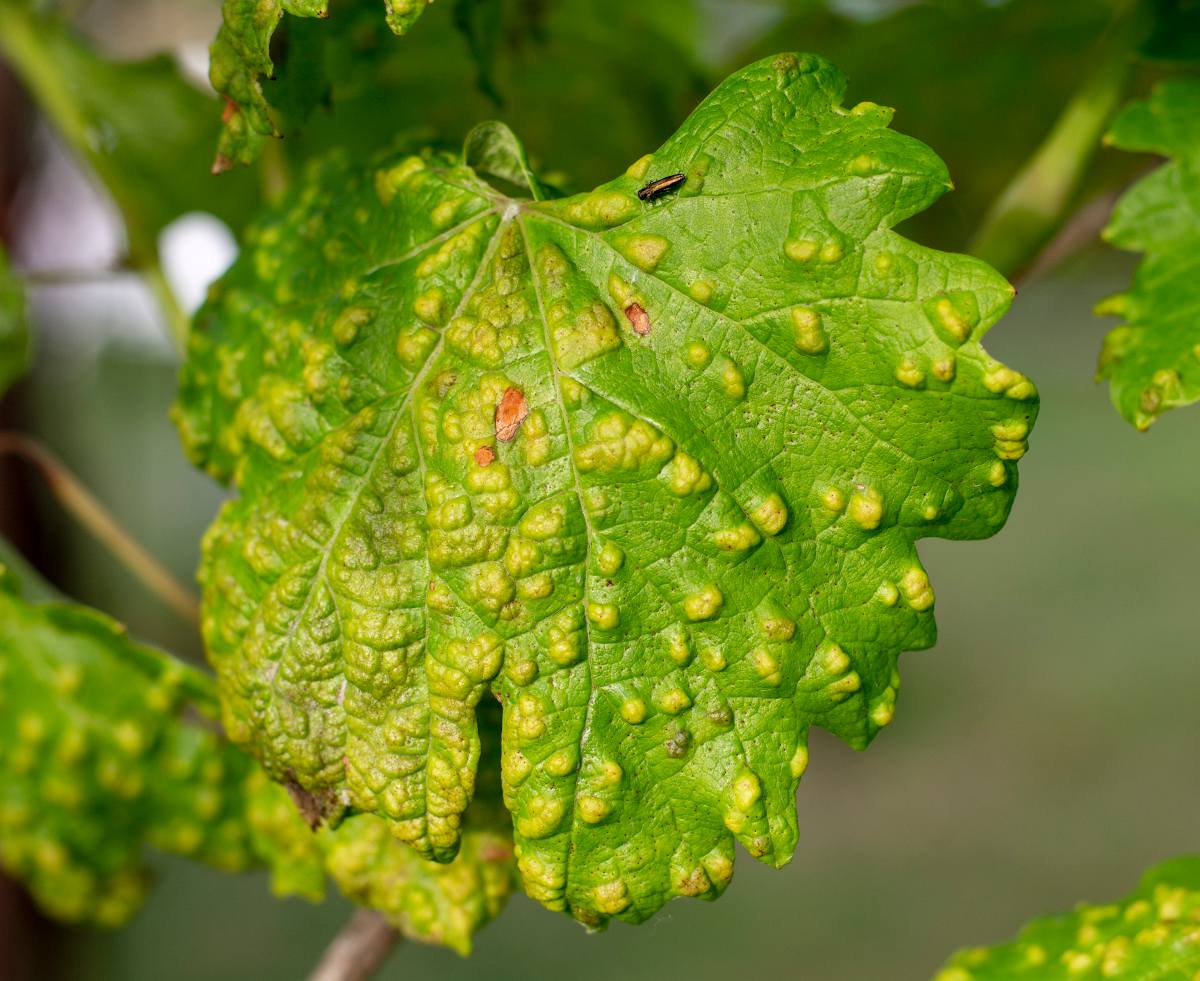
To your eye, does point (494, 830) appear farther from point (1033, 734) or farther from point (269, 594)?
point (1033, 734)

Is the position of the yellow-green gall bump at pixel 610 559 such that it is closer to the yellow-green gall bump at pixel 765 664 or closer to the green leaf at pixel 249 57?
the yellow-green gall bump at pixel 765 664

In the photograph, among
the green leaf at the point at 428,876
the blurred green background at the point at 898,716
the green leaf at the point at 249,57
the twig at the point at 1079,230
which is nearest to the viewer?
the green leaf at the point at 249,57

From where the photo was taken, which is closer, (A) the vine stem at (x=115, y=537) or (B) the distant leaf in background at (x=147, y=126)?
(A) the vine stem at (x=115, y=537)

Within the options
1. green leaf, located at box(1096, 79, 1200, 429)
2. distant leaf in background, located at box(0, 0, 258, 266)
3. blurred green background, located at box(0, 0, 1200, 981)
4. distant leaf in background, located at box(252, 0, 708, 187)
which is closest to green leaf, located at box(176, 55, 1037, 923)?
green leaf, located at box(1096, 79, 1200, 429)

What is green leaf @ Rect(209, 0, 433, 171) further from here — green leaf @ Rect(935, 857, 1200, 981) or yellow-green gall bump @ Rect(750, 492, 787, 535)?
green leaf @ Rect(935, 857, 1200, 981)

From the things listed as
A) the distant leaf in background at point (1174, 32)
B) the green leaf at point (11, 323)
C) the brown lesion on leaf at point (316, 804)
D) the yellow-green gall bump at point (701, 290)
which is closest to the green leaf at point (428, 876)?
the brown lesion on leaf at point (316, 804)

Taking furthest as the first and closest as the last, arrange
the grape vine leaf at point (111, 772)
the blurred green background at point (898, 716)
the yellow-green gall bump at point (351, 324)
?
→ the blurred green background at point (898, 716) → the grape vine leaf at point (111, 772) → the yellow-green gall bump at point (351, 324)

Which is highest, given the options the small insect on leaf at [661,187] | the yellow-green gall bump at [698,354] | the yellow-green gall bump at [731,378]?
the small insect on leaf at [661,187]

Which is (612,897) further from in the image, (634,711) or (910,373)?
(910,373)
